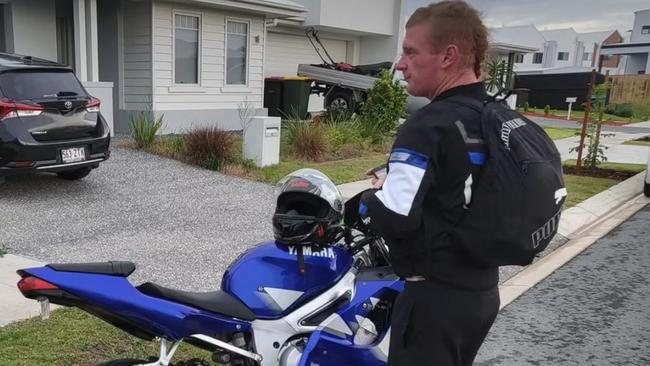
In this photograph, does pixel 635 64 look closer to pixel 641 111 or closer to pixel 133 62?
pixel 641 111

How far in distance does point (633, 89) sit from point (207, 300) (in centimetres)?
3753

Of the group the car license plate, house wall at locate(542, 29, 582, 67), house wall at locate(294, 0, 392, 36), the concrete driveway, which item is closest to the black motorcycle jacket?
the concrete driveway

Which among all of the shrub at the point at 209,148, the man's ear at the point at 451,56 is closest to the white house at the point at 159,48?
the shrub at the point at 209,148

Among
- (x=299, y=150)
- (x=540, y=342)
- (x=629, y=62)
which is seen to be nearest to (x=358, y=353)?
(x=540, y=342)

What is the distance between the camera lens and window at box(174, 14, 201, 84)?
42.9 ft

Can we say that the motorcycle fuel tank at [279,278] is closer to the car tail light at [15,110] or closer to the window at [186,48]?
the car tail light at [15,110]

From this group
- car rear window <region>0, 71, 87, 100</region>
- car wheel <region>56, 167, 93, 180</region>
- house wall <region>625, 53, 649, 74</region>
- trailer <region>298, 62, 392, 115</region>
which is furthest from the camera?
house wall <region>625, 53, 649, 74</region>

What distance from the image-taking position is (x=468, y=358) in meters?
2.06

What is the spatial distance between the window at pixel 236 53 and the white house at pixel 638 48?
28860 mm

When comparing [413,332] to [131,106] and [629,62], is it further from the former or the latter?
[629,62]

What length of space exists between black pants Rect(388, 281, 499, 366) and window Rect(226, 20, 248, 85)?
1297 cm

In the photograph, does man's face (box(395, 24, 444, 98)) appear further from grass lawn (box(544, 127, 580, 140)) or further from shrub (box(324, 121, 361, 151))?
grass lawn (box(544, 127, 580, 140))

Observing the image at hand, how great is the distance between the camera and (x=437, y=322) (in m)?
1.89

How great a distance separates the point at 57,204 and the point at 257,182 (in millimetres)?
2954
